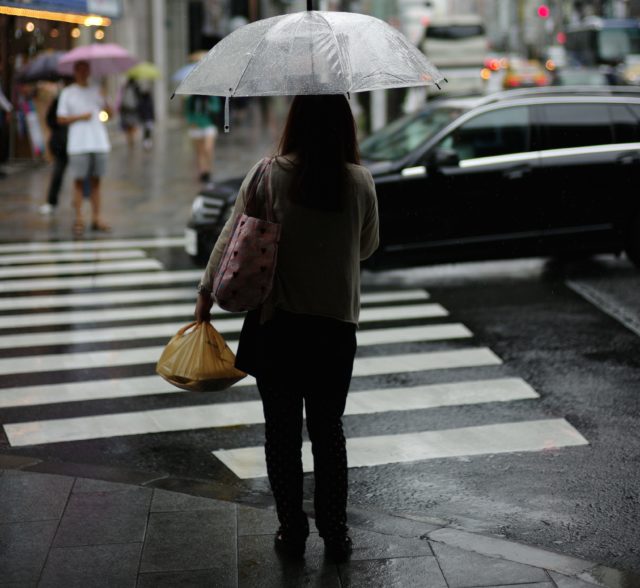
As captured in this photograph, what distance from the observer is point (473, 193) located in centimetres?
1029

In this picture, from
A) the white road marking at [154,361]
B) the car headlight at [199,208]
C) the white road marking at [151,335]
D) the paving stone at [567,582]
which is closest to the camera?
the paving stone at [567,582]

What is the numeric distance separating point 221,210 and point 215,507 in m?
6.24

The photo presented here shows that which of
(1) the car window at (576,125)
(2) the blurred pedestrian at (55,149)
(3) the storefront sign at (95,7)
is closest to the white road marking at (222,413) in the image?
(1) the car window at (576,125)

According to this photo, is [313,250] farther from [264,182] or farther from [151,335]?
[151,335]

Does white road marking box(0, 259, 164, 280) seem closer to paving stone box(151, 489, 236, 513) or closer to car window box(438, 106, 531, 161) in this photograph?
car window box(438, 106, 531, 161)

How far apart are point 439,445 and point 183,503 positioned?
173 cm

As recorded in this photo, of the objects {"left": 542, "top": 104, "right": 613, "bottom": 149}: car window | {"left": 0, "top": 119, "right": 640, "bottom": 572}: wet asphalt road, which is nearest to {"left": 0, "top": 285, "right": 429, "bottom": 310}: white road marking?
{"left": 0, "top": 119, "right": 640, "bottom": 572}: wet asphalt road

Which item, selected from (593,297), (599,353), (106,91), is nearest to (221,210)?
(593,297)

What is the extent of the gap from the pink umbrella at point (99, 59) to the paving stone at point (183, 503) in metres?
9.66

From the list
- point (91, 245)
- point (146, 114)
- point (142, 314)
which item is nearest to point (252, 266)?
point (142, 314)

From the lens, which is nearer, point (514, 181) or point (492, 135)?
point (514, 181)

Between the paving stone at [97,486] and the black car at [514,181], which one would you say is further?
the black car at [514,181]

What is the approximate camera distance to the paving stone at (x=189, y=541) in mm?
4324

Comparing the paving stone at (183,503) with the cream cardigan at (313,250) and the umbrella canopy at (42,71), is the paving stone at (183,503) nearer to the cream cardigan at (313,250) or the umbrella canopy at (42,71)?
the cream cardigan at (313,250)
